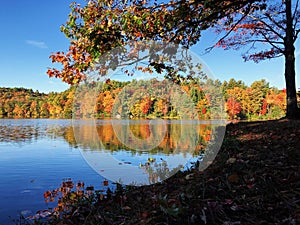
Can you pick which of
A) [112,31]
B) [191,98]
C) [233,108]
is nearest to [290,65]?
[191,98]

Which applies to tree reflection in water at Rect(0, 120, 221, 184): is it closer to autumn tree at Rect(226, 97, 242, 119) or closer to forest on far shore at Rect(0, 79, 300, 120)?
forest on far shore at Rect(0, 79, 300, 120)

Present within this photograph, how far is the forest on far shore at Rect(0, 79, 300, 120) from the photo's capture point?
247 inches

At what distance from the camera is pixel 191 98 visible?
6.64 metres

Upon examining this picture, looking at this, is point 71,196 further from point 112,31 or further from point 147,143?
point 147,143

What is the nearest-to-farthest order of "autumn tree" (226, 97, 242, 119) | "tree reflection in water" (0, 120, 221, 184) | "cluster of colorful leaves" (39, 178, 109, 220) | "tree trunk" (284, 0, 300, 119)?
"cluster of colorful leaves" (39, 178, 109, 220) < "tree reflection in water" (0, 120, 221, 184) < "tree trunk" (284, 0, 300, 119) < "autumn tree" (226, 97, 242, 119)

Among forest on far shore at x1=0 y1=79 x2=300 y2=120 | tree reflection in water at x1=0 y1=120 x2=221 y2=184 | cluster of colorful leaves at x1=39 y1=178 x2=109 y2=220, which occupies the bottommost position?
cluster of colorful leaves at x1=39 y1=178 x2=109 y2=220

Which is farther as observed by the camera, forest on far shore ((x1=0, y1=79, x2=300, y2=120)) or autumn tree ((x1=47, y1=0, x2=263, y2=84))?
forest on far shore ((x1=0, y1=79, x2=300, y2=120))

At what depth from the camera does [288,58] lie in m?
10.4

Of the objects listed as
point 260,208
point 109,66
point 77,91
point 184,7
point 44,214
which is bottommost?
point 44,214

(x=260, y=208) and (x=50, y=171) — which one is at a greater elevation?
(x=260, y=208)

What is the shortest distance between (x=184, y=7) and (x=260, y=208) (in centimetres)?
426

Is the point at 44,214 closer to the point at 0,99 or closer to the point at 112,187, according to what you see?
the point at 112,187

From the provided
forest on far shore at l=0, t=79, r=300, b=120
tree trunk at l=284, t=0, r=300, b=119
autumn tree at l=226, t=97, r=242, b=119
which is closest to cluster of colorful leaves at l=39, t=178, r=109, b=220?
forest on far shore at l=0, t=79, r=300, b=120

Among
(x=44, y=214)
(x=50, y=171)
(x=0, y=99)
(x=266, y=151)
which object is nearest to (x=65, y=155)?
(x=50, y=171)
